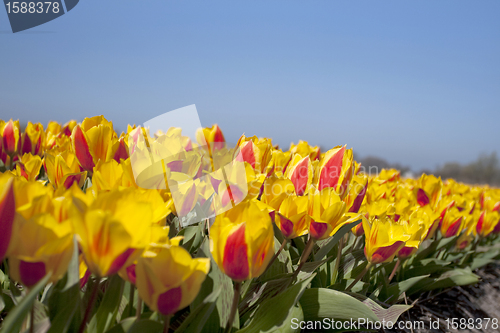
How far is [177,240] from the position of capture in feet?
2.06

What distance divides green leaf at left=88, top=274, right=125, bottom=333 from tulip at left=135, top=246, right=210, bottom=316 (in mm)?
213

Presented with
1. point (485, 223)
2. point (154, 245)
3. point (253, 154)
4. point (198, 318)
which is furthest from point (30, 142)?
point (485, 223)

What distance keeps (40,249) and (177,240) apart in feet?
0.72

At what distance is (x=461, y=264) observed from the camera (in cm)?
283

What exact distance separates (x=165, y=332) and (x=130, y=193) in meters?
0.30

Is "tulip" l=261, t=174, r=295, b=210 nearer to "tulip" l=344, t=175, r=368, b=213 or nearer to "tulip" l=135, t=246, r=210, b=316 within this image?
"tulip" l=344, t=175, r=368, b=213

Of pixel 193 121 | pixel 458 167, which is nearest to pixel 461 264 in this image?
pixel 193 121

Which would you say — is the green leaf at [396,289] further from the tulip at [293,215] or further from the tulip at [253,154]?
the tulip at [293,215]

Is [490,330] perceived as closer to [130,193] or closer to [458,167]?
[130,193]

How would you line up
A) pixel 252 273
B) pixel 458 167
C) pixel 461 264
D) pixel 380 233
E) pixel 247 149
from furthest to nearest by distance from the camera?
pixel 458 167, pixel 461 264, pixel 247 149, pixel 380 233, pixel 252 273

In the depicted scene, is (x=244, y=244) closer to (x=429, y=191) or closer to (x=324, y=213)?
(x=324, y=213)

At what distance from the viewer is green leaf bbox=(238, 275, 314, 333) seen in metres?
0.83

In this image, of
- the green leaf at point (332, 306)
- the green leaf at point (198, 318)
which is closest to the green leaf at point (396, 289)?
the green leaf at point (332, 306)

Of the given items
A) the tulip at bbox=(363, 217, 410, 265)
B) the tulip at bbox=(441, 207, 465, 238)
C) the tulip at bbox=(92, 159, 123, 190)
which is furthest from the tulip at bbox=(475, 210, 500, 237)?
the tulip at bbox=(92, 159, 123, 190)
